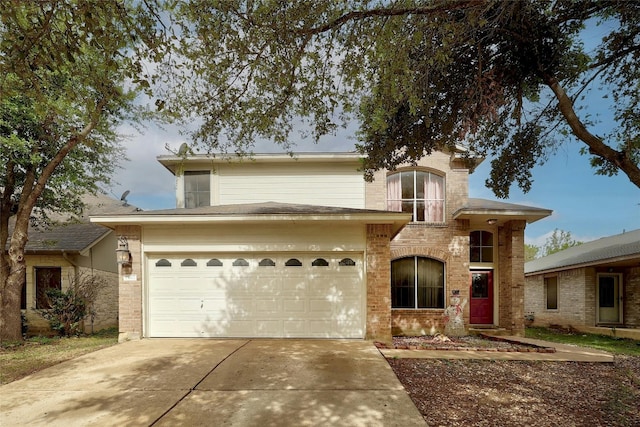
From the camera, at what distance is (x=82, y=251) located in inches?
487

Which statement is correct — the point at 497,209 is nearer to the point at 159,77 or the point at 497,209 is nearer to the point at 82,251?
the point at 159,77

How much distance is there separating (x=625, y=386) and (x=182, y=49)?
886 centimetres

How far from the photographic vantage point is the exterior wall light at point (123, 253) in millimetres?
8562

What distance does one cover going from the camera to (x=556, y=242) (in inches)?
1702

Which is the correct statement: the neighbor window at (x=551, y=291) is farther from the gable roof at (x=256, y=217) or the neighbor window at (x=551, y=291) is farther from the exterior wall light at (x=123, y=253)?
the exterior wall light at (x=123, y=253)

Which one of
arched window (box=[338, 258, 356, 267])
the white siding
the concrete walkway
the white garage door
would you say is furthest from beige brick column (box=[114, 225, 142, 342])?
the concrete walkway

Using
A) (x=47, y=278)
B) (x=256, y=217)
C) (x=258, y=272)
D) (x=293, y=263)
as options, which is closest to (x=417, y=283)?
(x=293, y=263)

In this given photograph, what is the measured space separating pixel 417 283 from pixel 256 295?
5932mm

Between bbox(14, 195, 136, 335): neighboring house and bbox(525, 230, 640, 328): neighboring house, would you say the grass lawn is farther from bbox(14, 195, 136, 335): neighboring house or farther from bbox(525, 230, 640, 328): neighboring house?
bbox(525, 230, 640, 328): neighboring house

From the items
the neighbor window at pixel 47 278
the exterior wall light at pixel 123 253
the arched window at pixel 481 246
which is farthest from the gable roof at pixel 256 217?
the neighbor window at pixel 47 278

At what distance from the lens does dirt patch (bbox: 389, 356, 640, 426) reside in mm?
4449

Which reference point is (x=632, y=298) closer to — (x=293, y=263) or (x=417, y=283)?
Answer: (x=417, y=283)

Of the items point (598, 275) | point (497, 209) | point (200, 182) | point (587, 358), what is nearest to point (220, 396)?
point (587, 358)

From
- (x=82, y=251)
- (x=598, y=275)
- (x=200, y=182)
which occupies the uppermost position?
(x=200, y=182)
